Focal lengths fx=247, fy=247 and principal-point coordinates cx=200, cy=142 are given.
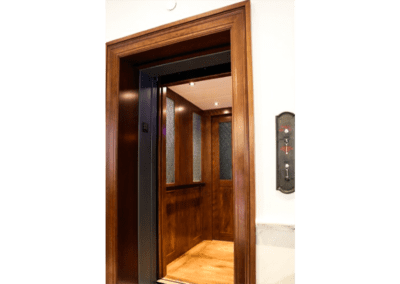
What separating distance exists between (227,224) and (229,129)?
1.79m

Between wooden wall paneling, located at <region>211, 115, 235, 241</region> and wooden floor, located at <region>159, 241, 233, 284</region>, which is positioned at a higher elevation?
wooden wall paneling, located at <region>211, 115, 235, 241</region>

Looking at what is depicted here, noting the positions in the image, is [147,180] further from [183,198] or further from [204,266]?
[204,266]

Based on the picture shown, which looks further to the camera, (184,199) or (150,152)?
(184,199)

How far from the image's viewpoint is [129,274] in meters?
2.26

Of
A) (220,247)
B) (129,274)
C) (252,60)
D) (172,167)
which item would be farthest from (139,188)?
(220,247)

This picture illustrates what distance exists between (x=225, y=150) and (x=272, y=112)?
3.15 metres

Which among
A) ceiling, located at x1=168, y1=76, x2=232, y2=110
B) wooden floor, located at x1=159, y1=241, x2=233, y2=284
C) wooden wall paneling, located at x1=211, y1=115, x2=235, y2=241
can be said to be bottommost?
wooden floor, located at x1=159, y1=241, x2=233, y2=284

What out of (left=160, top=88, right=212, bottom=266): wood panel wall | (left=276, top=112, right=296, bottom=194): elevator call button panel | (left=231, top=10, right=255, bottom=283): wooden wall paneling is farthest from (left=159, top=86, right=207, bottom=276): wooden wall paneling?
(left=276, top=112, right=296, bottom=194): elevator call button panel

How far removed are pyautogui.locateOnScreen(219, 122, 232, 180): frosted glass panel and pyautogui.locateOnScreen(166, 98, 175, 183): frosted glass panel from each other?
1.31 meters

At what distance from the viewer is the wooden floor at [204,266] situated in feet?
9.45

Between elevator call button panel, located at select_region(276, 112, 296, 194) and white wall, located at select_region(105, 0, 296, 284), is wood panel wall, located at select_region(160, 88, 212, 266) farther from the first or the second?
elevator call button panel, located at select_region(276, 112, 296, 194)

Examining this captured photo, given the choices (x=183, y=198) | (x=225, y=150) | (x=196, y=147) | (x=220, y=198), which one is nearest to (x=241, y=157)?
(x=183, y=198)

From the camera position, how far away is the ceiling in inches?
135

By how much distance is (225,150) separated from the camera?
15.6 ft
